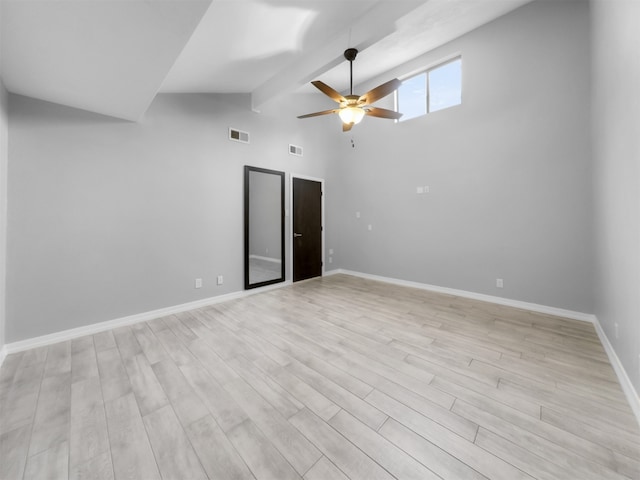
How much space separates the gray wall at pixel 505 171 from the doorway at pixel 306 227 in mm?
1413

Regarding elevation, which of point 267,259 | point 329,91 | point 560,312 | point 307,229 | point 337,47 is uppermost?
point 337,47

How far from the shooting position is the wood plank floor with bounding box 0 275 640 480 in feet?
4.19

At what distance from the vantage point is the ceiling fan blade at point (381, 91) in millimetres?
2689

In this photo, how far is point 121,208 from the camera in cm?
302

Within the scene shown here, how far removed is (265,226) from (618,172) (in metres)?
5.14

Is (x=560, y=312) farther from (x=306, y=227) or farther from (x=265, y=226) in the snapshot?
(x=265, y=226)

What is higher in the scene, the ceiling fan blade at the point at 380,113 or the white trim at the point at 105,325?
the ceiling fan blade at the point at 380,113

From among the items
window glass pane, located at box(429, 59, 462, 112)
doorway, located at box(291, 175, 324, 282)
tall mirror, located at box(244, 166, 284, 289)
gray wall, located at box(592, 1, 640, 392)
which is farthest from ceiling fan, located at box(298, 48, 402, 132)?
doorway, located at box(291, 175, 324, 282)

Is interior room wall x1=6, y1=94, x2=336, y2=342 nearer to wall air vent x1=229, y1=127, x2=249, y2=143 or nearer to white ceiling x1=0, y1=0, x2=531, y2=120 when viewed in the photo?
wall air vent x1=229, y1=127, x2=249, y2=143

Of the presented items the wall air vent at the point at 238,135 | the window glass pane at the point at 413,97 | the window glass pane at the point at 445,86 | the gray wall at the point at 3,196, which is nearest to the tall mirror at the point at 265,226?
the wall air vent at the point at 238,135

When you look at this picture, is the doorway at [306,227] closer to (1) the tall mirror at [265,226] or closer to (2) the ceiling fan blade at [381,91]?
(1) the tall mirror at [265,226]

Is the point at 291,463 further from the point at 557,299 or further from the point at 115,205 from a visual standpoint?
the point at 557,299

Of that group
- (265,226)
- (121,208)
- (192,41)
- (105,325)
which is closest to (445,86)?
(192,41)

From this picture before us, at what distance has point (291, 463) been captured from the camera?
1276 millimetres
